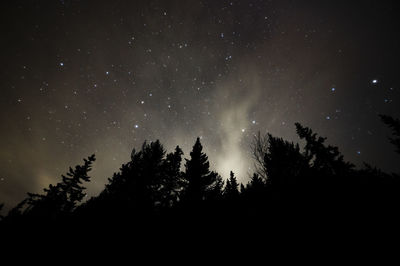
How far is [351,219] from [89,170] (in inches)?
966

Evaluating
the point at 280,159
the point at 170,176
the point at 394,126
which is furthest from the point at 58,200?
the point at 394,126

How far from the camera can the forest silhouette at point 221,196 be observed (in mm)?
7156

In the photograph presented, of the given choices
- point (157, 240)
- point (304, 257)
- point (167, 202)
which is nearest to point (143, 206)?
point (167, 202)

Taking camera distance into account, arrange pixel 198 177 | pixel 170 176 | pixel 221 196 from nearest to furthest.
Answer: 1. pixel 221 196
2. pixel 198 177
3. pixel 170 176

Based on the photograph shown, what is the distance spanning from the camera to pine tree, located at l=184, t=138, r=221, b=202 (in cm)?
1405

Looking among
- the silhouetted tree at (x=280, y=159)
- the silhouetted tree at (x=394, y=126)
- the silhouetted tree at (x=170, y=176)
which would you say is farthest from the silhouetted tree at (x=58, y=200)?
the silhouetted tree at (x=394, y=126)

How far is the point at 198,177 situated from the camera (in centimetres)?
1556

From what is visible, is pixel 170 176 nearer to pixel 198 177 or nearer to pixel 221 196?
pixel 198 177

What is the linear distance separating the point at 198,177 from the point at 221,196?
3.37 m

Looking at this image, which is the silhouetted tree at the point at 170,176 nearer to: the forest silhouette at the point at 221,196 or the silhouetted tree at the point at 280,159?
the forest silhouette at the point at 221,196

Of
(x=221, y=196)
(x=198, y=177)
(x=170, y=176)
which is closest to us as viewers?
(x=221, y=196)

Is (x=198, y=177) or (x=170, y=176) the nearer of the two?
(x=198, y=177)

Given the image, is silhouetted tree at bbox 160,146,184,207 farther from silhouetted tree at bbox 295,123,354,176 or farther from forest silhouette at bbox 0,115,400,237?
silhouetted tree at bbox 295,123,354,176

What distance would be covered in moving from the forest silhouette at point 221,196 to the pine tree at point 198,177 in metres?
0.10
